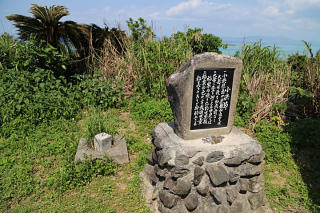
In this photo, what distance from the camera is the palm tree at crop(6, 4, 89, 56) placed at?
Result: 16.8 feet

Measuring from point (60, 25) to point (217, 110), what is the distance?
15.0ft

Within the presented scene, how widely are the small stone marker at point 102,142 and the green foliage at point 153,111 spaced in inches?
52.2

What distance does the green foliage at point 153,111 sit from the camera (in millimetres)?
4496

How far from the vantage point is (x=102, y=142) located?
327 cm

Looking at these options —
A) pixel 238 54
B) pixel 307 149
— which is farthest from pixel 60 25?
pixel 307 149

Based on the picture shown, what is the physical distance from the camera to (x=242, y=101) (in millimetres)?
4402

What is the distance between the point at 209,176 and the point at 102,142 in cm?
163

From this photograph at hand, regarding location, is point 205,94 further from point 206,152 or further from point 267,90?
point 267,90

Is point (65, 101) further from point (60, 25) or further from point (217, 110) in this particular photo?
point (217, 110)

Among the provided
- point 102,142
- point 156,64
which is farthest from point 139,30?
point 102,142

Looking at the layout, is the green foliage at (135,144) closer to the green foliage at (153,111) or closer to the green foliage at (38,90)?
the green foliage at (153,111)

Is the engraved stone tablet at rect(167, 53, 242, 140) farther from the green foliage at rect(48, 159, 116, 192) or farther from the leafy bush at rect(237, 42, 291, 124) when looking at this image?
the leafy bush at rect(237, 42, 291, 124)

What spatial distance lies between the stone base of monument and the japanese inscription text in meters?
0.25

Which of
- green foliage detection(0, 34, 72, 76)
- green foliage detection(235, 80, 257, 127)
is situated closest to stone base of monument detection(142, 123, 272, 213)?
green foliage detection(235, 80, 257, 127)
